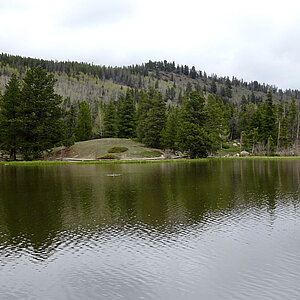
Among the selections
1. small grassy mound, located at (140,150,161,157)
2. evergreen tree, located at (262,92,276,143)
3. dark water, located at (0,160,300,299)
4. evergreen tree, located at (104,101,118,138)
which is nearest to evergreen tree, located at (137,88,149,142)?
small grassy mound, located at (140,150,161,157)

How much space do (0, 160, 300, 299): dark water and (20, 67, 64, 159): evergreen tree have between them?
3580 cm

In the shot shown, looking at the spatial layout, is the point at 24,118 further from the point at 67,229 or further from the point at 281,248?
the point at 281,248

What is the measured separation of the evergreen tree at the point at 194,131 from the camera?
60.5 meters

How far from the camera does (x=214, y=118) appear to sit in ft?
253

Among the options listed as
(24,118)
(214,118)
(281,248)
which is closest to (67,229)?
(281,248)

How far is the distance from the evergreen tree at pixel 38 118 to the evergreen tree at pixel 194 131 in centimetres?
2207

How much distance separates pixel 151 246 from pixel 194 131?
48.7m

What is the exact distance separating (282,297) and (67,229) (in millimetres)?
9646

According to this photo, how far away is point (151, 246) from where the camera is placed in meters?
12.6

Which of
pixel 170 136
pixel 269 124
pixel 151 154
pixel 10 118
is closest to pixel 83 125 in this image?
pixel 10 118

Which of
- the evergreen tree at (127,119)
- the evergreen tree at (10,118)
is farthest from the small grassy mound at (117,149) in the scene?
Result: the evergreen tree at (127,119)

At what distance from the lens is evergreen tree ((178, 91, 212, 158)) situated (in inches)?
2381

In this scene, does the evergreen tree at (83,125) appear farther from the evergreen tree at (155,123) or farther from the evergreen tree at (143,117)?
the evergreen tree at (155,123)

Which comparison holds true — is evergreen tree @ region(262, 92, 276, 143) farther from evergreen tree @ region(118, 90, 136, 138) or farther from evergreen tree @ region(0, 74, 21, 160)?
evergreen tree @ region(0, 74, 21, 160)
